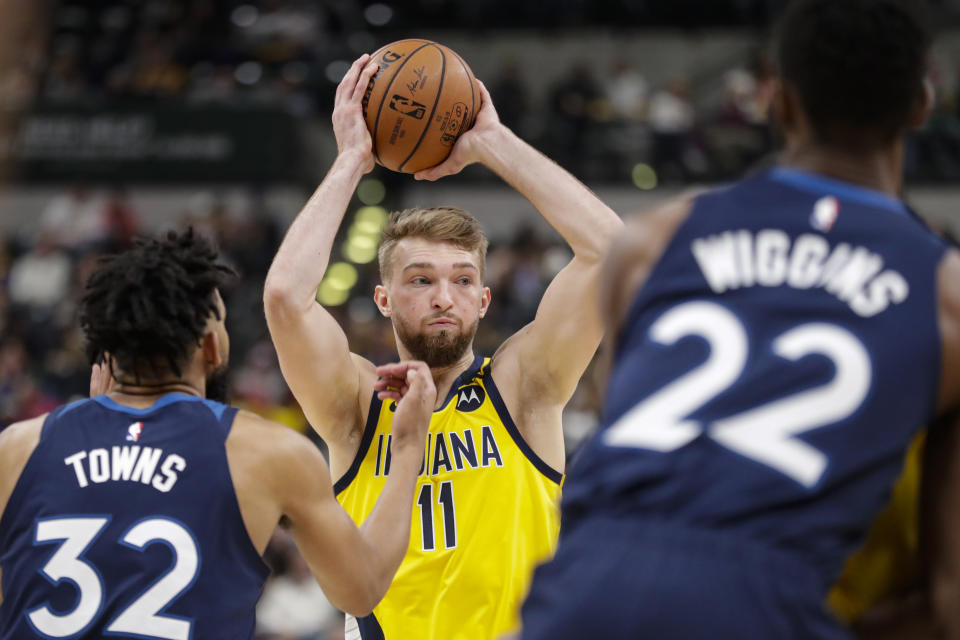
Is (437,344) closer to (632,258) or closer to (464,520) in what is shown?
(464,520)

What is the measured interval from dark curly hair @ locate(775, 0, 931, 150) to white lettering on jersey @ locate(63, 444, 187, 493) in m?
1.69

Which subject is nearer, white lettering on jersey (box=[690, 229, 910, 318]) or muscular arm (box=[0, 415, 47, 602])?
white lettering on jersey (box=[690, 229, 910, 318])

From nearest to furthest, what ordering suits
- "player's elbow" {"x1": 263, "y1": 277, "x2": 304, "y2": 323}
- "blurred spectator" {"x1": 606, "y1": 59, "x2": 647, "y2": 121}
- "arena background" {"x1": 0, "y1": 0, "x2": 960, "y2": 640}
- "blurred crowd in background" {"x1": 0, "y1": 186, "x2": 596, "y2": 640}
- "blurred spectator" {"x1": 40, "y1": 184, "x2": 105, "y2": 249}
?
"player's elbow" {"x1": 263, "y1": 277, "x2": 304, "y2": 323}
"blurred crowd in background" {"x1": 0, "y1": 186, "x2": 596, "y2": 640}
"arena background" {"x1": 0, "y1": 0, "x2": 960, "y2": 640}
"blurred spectator" {"x1": 40, "y1": 184, "x2": 105, "y2": 249}
"blurred spectator" {"x1": 606, "y1": 59, "x2": 647, "y2": 121}

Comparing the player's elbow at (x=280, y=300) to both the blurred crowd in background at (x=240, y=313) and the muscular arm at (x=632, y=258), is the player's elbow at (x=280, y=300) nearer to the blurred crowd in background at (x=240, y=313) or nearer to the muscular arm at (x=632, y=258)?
the muscular arm at (x=632, y=258)

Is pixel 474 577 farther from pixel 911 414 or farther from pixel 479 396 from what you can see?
pixel 911 414

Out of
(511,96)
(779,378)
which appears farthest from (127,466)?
(511,96)

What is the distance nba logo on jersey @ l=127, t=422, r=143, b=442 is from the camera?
2.89 metres

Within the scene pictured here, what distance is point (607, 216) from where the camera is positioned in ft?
12.7

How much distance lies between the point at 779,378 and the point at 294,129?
14904 millimetres

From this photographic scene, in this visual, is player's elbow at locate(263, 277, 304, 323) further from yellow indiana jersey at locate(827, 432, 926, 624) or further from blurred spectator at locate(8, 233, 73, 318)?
blurred spectator at locate(8, 233, 73, 318)

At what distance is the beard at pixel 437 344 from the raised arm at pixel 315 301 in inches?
8.2

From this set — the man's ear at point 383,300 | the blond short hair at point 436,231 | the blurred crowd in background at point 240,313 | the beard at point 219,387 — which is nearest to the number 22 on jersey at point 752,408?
the beard at point 219,387

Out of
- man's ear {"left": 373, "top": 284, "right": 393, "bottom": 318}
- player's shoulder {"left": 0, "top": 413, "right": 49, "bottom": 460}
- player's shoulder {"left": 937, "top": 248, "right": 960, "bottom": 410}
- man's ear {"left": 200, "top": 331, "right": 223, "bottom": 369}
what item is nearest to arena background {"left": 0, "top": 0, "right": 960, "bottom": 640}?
man's ear {"left": 373, "top": 284, "right": 393, "bottom": 318}

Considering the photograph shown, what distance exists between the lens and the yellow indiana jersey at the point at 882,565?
7.90 ft
